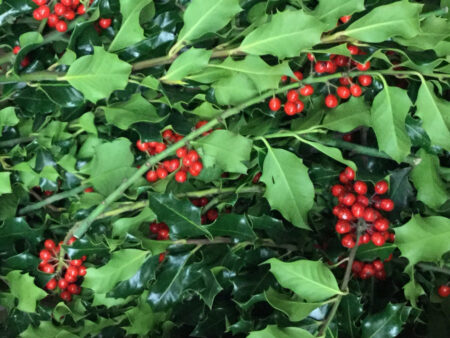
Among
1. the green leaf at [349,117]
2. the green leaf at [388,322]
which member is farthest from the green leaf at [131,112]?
the green leaf at [388,322]

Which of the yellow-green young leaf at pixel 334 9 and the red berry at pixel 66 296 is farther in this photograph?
the red berry at pixel 66 296

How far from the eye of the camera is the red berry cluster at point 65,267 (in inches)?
42.4

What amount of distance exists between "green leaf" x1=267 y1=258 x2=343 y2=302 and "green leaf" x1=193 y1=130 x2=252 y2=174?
0.63ft

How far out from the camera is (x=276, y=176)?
94cm

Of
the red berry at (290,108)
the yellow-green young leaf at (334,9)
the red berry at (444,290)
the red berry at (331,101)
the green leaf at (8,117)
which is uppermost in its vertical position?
the yellow-green young leaf at (334,9)

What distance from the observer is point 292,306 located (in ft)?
3.00

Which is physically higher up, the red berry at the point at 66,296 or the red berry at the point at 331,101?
the red berry at the point at 331,101

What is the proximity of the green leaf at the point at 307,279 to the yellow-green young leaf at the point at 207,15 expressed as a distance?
1.39 feet

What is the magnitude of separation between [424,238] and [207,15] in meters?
0.55

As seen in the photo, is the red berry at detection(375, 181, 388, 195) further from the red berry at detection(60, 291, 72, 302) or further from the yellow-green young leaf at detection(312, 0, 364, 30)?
the red berry at detection(60, 291, 72, 302)

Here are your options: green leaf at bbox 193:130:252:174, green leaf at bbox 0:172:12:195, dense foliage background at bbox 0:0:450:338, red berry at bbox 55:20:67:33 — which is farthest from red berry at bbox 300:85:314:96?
green leaf at bbox 0:172:12:195

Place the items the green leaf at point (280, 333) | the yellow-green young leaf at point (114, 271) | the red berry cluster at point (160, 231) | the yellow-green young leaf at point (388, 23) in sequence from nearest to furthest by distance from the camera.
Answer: the yellow-green young leaf at point (388, 23) → the green leaf at point (280, 333) → the yellow-green young leaf at point (114, 271) → the red berry cluster at point (160, 231)

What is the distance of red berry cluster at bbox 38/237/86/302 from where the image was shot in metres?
1.08

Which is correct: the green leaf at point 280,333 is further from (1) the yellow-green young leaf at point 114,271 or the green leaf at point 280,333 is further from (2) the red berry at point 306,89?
(2) the red berry at point 306,89
